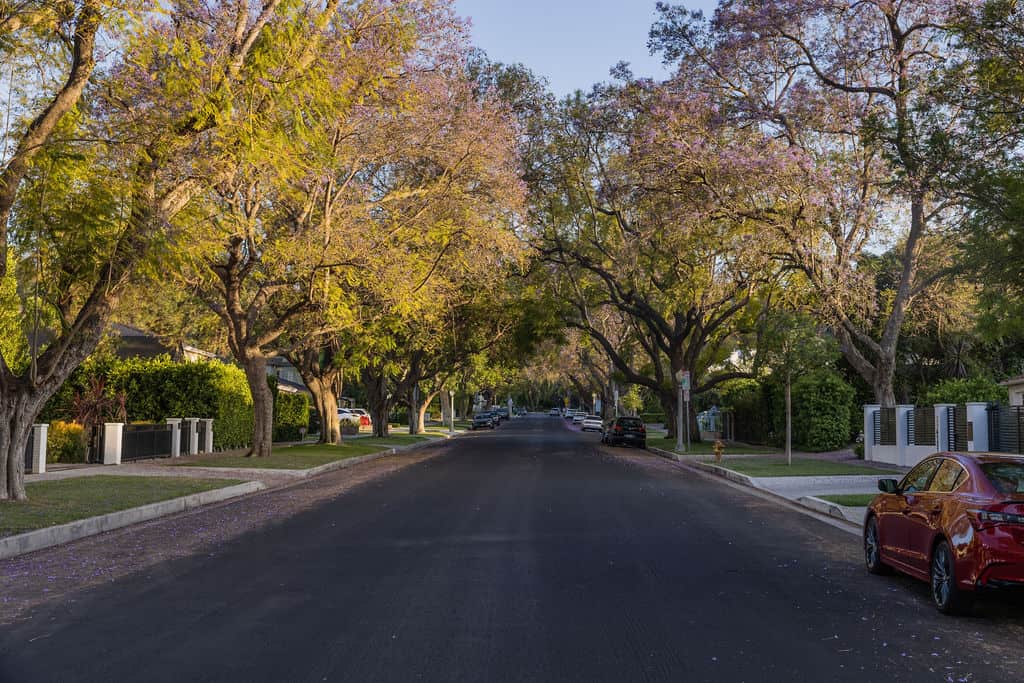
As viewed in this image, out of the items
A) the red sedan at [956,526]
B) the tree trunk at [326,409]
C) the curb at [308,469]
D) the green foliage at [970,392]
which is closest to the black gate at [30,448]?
the curb at [308,469]

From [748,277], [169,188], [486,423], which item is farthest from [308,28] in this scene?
[486,423]

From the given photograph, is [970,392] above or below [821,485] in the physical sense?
above

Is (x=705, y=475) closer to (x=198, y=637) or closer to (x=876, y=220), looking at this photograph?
(x=876, y=220)

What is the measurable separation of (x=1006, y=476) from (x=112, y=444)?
74.3ft

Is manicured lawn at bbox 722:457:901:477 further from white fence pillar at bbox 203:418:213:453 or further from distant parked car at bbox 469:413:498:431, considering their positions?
distant parked car at bbox 469:413:498:431

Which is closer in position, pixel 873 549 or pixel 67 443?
pixel 873 549

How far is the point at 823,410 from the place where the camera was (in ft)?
114

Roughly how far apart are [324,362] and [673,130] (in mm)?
20459

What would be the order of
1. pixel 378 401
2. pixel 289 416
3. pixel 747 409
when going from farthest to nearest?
1. pixel 378 401
2. pixel 747 409
3. pixel 289 416

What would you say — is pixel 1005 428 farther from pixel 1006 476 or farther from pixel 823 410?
pixel 1006 476

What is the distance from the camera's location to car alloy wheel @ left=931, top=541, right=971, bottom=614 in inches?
304

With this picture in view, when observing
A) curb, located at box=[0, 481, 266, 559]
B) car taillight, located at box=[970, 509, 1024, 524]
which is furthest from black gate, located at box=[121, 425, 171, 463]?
car taillight, located at box=[970, 509, 1024, 524]

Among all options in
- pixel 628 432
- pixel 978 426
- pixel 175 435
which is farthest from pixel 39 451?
pixel 628 432

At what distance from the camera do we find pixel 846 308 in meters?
28.4
